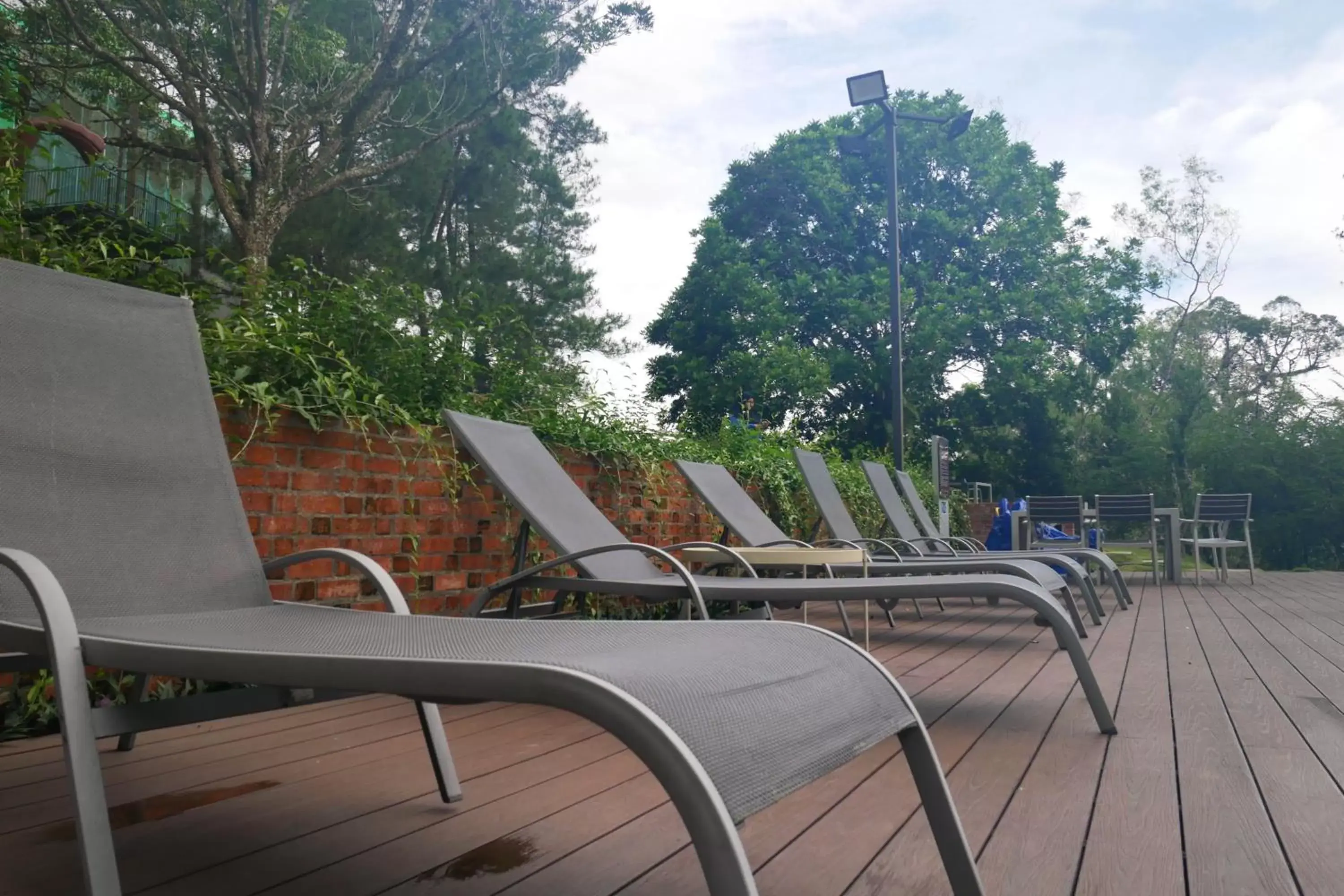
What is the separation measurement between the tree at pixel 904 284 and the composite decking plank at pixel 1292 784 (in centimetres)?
1308

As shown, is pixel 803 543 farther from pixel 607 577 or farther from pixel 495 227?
pixel 495 227

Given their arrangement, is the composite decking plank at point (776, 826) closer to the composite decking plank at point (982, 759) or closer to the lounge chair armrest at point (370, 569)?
the composite decking plank at point (982, 759)

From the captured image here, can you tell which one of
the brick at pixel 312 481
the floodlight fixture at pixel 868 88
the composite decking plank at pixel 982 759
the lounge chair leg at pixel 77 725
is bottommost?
the composite decking plank at pixel 982 759

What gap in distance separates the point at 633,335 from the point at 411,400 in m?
13.3

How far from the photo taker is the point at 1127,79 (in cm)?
1101

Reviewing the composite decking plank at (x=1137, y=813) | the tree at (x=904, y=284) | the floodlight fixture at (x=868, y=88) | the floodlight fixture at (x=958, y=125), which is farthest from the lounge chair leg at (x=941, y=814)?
the tree at (x=904, y=284)

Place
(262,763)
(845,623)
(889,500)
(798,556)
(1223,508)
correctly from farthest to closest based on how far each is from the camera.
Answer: (1223,508) → (889,500) → (845,623) → (798,556) → (262,763)

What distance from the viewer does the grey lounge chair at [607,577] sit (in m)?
2.60

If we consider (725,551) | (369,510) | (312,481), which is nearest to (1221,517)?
(725,551)

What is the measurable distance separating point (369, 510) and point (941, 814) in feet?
7.61

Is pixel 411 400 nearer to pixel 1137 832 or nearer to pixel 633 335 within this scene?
pixel 1137 832

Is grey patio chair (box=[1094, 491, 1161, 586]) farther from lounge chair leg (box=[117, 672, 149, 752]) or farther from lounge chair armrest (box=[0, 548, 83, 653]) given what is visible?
lounge chair armrest (box=[0, 548, 83, 653])

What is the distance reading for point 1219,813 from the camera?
1.75 meters

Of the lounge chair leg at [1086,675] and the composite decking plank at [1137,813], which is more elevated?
the lounge chair leg at [1086,675]
